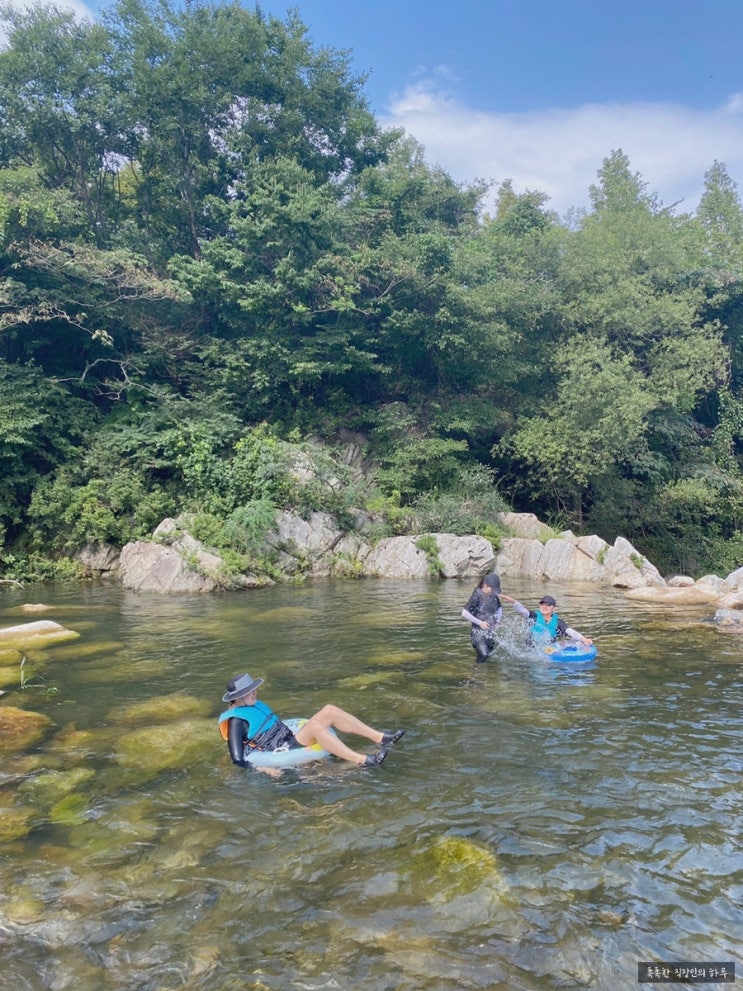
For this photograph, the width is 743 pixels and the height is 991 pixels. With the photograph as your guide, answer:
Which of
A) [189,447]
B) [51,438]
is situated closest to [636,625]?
[189,447]

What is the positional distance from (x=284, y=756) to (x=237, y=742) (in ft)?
1.49

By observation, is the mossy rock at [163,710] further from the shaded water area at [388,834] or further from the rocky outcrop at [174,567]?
the rocky outcrop at [174,567]

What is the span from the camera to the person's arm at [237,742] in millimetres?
5730

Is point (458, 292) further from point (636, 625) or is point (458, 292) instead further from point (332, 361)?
point (636, 625)

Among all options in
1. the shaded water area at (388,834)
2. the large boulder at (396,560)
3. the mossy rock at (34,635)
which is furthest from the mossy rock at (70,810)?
the large boulder at (396,560)

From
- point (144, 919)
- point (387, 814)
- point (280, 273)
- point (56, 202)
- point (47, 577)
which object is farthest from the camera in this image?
point (280, 273)

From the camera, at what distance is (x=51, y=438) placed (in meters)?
20.5

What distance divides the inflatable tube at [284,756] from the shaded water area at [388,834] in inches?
5.1

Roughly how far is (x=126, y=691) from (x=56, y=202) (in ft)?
60.4

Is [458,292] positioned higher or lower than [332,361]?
higher

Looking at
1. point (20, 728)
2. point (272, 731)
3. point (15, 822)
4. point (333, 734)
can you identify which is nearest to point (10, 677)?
point (20, 728)

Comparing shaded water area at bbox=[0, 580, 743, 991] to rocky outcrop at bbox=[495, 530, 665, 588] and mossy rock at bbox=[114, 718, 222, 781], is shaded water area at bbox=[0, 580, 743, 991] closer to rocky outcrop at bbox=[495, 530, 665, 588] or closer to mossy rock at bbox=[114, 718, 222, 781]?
mossy rock at bbox=[114, 718, 222, 781]

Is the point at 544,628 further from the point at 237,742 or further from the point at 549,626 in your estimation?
the point at 237,742

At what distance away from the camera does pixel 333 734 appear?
5.99m
